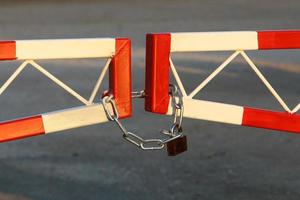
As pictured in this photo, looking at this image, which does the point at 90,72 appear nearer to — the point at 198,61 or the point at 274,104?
the point at 198,61

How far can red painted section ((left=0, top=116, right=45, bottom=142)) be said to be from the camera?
280cm

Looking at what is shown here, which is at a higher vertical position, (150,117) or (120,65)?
(120,65)

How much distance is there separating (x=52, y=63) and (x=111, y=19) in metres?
3.52

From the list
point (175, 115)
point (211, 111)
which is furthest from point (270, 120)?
point (175, 115)

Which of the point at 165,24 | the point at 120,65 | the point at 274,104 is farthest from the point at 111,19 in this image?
the point at 120,65

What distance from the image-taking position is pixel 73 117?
291 centimetres

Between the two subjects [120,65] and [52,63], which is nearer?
[120,65]

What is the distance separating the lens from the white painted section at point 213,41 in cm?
292

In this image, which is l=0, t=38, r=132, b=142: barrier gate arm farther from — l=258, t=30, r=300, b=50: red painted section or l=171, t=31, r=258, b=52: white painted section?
l=258, t=30, r=300, b=50: red painted section

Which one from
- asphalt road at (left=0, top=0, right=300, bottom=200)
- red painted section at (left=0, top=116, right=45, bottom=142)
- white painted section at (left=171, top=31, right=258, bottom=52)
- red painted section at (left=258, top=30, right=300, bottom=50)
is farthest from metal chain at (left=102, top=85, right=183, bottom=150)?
asphalt road at (left=0, top=0, right=300, bottom=200)

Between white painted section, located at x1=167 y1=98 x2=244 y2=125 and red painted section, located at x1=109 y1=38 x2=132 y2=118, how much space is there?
0.70 ft

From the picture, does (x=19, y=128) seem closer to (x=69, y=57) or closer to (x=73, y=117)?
(x=73, y=117)

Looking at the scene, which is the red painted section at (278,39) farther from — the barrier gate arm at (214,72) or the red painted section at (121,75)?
the red painted section at (121,75)

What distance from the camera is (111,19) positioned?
40.1ft
